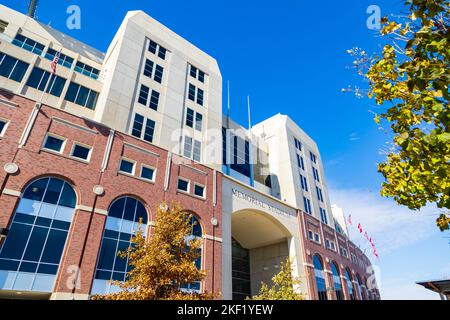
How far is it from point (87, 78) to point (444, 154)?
92.6ft

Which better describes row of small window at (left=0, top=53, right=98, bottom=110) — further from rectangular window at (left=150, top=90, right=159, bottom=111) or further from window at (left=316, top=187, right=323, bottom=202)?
window at (left=316, top=187, right=323, bottom=202)

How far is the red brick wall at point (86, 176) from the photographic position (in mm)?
17031

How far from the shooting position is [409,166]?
21.4 ft

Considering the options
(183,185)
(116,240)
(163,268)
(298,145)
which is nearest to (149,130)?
(183,185)

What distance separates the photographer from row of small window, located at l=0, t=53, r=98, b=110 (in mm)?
22531

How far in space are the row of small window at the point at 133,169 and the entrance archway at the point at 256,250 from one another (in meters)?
12.6

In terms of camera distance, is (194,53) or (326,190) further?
(326,190)

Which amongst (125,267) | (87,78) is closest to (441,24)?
(125,267)

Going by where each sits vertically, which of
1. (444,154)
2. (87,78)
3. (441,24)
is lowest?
(444,154)

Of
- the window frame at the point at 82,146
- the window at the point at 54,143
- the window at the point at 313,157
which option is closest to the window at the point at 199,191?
the window frame at the point at 82,146

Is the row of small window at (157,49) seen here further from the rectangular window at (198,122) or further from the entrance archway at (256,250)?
the entrance archway at (256,250)

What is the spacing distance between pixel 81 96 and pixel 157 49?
10517 mm
